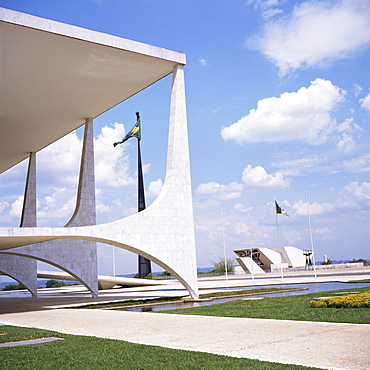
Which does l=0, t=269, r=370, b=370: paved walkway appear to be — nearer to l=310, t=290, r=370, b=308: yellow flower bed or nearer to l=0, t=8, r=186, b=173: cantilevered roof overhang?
l=310, t=290, r=370, b=308: yellow flower bed

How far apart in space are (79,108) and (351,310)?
1523 centimetres

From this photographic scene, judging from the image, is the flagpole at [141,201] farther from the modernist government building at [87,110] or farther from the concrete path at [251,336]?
the concrete path at [251,336]

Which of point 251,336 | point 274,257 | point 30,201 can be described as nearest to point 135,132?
point 30,201

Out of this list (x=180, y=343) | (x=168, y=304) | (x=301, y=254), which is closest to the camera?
(x=180, y=343)

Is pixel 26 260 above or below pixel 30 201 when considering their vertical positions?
below

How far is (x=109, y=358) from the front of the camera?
21.6ft

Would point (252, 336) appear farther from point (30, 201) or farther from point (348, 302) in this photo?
point (30, 201)

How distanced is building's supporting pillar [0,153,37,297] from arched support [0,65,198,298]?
32.1ft

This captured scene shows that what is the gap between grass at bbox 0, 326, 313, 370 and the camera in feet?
19.1

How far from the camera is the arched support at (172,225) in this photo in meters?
17.5

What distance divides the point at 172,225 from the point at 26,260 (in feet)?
44.3

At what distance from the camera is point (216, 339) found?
7754mm

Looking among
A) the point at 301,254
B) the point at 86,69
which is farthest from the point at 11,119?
the point at 301,254

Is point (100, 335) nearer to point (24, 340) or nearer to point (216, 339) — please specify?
point (24, 340)
